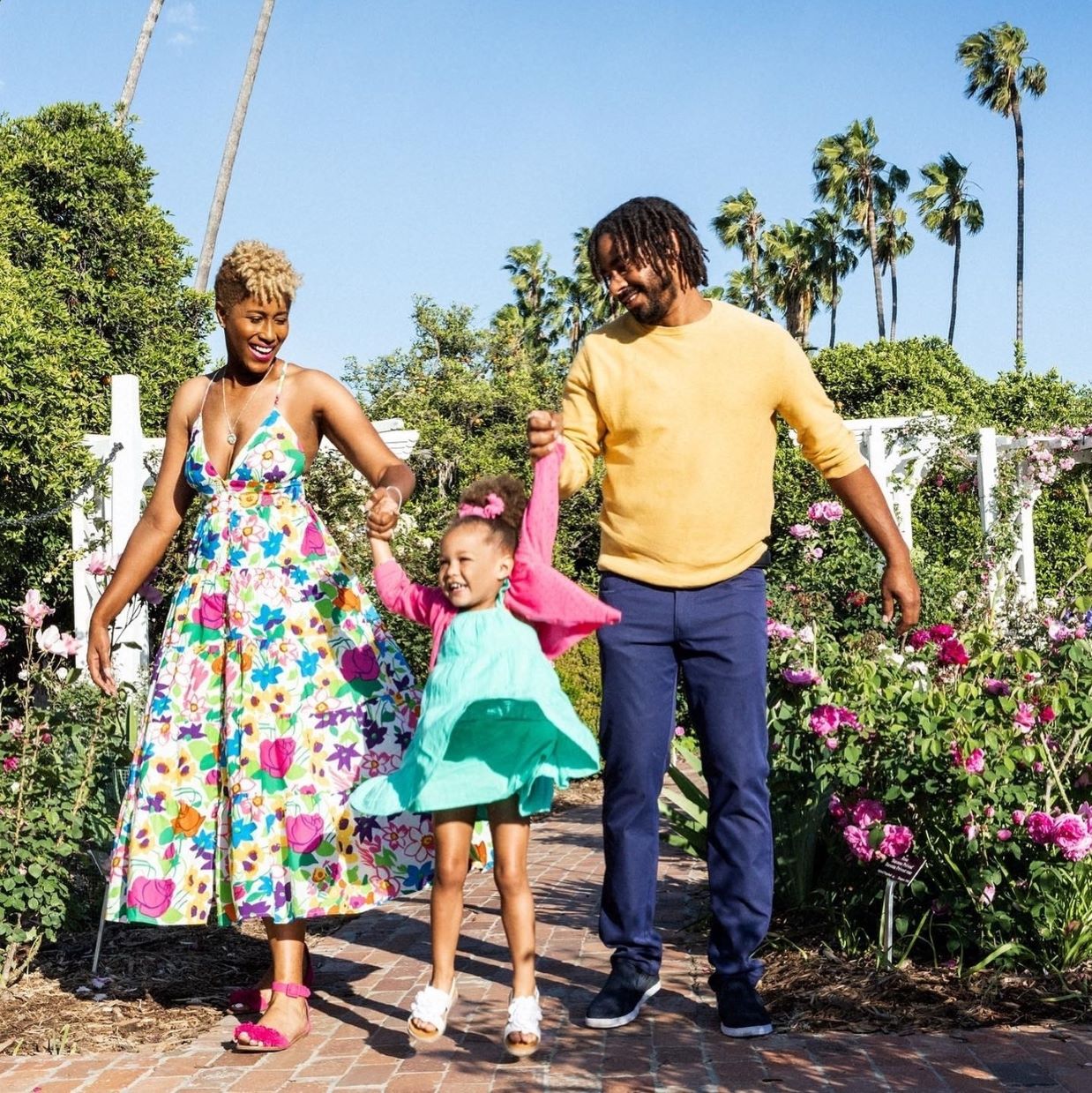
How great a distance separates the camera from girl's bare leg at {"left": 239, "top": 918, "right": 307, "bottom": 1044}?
3299 mm

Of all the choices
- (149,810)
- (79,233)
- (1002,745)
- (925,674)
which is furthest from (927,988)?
(79,233)

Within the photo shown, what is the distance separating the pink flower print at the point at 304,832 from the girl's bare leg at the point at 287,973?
0.21 meters

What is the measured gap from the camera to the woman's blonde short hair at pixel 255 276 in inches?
133

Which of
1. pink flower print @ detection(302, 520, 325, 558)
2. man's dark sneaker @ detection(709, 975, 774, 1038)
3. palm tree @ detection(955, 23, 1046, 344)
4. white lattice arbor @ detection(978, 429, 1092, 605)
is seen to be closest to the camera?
man's dark sneaker @ detection(709, 975, 774, 1038)

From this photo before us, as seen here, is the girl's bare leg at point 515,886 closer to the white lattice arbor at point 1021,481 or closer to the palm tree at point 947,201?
the white lattice arbor at point 1021,481

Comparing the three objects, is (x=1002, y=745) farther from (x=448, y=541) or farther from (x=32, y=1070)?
(x=32, y=1070)

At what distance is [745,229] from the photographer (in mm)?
37094

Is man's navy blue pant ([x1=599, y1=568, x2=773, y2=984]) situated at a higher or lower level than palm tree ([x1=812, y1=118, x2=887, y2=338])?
lower

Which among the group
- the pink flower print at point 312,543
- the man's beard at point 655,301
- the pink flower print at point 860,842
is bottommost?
the pink flower print at point 860,842

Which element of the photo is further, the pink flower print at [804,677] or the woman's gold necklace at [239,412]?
the pink flower print at [804,677]

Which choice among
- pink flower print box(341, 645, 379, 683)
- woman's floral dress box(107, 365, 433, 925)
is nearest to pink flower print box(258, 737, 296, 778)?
woman's floral dress box(107, 365, 433, 925)

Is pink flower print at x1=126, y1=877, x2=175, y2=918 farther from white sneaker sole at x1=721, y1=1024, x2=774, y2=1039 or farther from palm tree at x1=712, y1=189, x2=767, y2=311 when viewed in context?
palm tree at x1=712, y1=189, x2=767, y2=311

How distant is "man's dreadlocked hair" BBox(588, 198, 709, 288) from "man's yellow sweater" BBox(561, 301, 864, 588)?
15 cm

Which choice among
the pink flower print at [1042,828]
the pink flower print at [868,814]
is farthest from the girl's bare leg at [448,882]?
the pink flower print at [1042,828]
